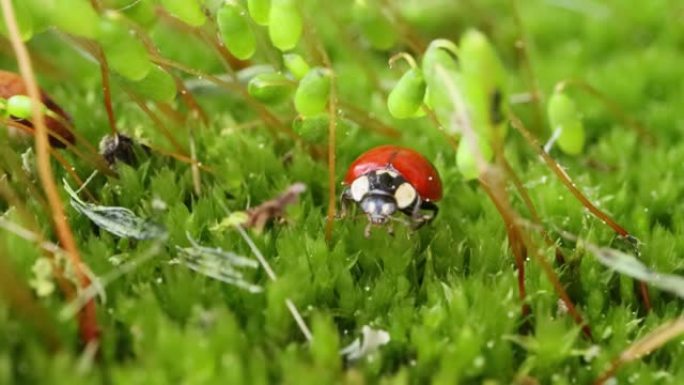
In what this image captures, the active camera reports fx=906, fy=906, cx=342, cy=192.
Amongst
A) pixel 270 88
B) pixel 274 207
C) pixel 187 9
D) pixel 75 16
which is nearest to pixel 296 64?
pixel 270 88

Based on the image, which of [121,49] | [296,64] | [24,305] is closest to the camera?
[24,305]

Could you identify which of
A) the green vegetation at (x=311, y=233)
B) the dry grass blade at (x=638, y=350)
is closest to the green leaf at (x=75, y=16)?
the green vegetation at (x=311, y=233)

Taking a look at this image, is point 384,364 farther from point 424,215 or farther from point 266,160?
point 266,160

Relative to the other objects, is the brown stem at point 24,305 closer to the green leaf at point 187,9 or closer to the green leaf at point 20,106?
the green leaf at point 20,106

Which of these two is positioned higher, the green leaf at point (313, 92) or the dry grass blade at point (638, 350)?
the green leaf at point (313, 92)

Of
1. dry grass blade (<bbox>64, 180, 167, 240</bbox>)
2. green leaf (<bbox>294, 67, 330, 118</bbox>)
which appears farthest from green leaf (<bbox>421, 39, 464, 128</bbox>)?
dry grass blade (<bbox>64, 180, 167, 240</bbox>)

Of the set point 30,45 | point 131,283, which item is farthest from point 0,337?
point 30,45

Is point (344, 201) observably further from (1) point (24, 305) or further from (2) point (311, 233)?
(1) point (24, 305)

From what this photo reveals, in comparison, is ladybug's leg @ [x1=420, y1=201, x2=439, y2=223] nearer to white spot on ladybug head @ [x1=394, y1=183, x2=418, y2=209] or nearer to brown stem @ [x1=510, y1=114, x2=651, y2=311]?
white spot on ladybug head @ [x1=394, y1=183, x2=418, y2=209]
